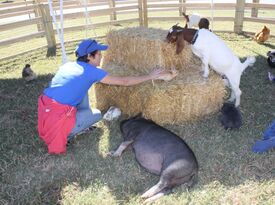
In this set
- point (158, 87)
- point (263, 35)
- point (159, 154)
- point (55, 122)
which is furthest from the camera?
point (263, 35)

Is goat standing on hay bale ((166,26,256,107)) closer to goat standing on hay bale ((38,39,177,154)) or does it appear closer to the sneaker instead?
goat standing on hay bale ((38,39,177,154))

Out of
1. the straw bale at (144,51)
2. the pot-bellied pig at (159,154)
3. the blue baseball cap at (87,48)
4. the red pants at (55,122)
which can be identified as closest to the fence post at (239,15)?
the straw bale at (144,51)

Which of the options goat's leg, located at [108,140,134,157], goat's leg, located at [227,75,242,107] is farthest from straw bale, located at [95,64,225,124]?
goat's leg, located at [108,140,134,157]

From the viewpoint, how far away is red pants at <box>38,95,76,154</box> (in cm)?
433

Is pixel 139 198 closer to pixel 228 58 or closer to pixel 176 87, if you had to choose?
pixel 176 87

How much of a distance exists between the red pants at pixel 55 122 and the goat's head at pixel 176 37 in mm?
1771

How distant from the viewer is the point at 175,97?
5.00 m

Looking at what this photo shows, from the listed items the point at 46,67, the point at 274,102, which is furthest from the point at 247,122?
the point at 46,67

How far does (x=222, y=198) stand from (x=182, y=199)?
430 millimetres

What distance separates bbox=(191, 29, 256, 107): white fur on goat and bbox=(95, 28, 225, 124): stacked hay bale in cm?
18

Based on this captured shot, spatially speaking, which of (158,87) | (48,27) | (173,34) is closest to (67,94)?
(158,87)

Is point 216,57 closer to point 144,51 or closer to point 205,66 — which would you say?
point 205,66

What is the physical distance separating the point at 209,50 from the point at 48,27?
608cm

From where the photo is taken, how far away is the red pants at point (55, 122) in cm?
433
